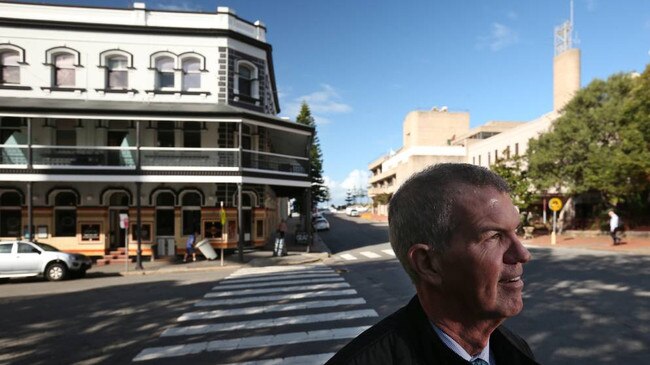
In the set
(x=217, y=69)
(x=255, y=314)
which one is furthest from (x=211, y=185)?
(x=255, y=314)

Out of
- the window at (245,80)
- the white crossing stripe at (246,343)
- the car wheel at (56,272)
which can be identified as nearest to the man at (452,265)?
the white crossing stripe at (246,343)

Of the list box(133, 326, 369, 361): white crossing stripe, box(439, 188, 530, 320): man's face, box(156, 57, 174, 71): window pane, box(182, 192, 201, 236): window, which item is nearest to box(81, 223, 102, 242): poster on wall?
box(182, 192, 201, 236): window

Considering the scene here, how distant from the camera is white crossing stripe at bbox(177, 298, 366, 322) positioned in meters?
7.79

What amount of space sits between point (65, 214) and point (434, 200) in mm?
21313

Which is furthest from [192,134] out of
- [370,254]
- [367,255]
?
[370,254]

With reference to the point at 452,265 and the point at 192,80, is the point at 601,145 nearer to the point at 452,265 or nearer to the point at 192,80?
the point at 192,80

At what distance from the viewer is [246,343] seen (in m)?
6.05

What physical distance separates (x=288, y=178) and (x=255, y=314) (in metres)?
12.1

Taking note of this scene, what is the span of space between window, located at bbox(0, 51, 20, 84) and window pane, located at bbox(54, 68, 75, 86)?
180cm

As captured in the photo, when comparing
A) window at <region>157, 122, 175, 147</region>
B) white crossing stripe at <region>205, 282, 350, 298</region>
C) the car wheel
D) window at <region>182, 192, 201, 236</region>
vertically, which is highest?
window at <region>157, 122, 175, 147</region>

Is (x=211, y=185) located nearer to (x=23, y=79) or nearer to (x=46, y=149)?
(x=46, y=149)

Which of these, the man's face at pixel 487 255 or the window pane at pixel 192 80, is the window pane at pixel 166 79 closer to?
the window pane at pixel 192 80

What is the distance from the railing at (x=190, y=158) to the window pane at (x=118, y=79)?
14.4 feet

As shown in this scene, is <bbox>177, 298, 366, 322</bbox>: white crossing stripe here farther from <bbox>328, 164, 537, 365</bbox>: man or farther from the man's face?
the man's face
